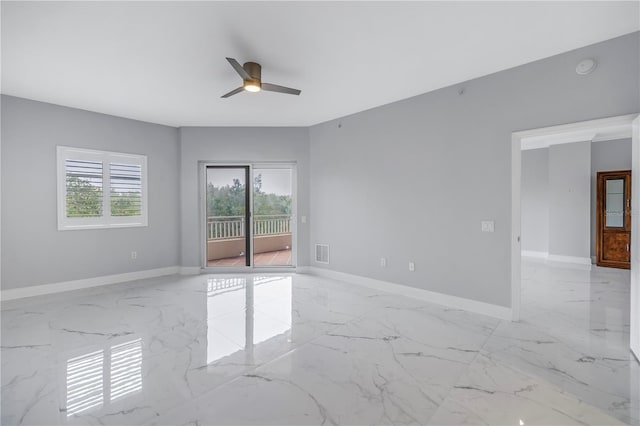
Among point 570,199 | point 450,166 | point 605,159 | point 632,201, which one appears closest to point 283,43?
point 450,166

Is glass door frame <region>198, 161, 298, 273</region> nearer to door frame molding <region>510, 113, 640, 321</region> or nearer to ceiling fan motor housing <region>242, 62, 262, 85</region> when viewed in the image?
ceiling fan motor housing <region>242, 62, 262, 85</region>

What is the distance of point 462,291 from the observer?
12.3ft

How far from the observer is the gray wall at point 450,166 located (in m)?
2.92

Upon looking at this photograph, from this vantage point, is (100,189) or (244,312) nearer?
A: (244,312)

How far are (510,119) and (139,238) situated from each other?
6.03m

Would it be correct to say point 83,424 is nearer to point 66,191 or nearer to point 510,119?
point 66,191

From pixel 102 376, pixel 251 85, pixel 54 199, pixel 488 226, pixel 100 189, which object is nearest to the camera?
pixel 102 376

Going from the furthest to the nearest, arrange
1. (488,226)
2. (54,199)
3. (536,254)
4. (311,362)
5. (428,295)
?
(536,254) → (54,199) → (428,295) → (488,226) → (311,362)

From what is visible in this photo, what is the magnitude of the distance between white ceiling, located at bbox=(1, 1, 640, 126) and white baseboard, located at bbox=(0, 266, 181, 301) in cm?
279

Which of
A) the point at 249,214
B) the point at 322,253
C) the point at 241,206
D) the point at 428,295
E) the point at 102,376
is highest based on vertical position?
the point at 241,206

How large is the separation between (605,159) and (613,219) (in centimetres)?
132

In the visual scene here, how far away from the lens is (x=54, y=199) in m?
4.46

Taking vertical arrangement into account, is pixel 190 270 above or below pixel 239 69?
below

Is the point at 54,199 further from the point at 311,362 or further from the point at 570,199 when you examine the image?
the point at 570,199
